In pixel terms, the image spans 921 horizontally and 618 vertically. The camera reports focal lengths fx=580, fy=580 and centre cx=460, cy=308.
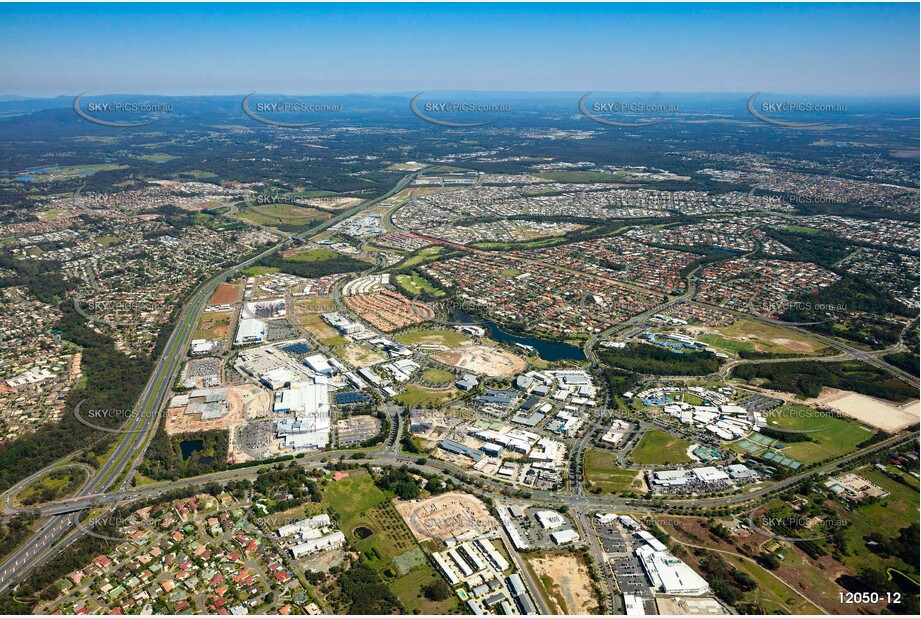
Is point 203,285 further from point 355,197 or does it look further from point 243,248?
point 355,197

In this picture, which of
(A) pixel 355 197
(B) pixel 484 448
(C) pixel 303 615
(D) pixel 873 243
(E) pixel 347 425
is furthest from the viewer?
(A) pixel 355 197

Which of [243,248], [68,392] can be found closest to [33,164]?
[243,248]

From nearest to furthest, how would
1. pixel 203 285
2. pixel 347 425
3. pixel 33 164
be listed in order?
1. pixel 347 425
2. pixel 203 285
3. pixel 33 164

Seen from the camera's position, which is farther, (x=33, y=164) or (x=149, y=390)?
(x=33, y=164)

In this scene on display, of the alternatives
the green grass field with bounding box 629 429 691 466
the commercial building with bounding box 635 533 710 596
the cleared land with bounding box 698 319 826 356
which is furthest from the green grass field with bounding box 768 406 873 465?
the commercial building with bounding box 635 533 710 596
